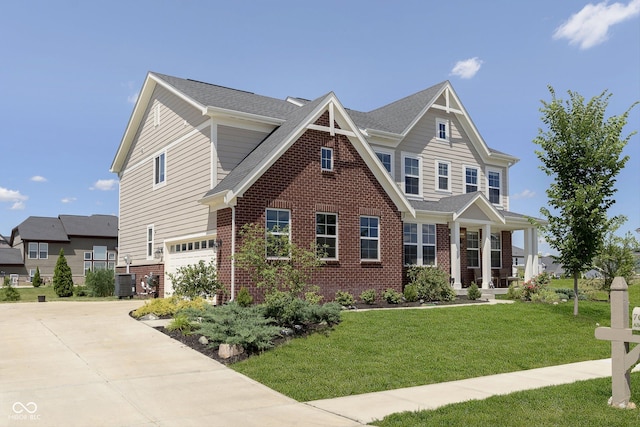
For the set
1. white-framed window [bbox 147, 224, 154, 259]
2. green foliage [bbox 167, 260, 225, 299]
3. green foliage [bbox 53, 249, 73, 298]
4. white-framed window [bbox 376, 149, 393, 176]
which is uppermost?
white-framed window [bbox 376, 149, 393, 176]

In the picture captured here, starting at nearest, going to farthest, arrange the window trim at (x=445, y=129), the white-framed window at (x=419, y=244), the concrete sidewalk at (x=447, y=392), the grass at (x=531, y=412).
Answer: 1. the grass at (x=531, y=412)
2. the concrete sidewalk at (x=447, y=392)
3. the white-framed window at (x=419, y=244)
4. the window trim at (x=445, y=129)

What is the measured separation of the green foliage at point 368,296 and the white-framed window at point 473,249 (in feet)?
27.1

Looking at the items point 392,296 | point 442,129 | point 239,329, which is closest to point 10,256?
point 442,129

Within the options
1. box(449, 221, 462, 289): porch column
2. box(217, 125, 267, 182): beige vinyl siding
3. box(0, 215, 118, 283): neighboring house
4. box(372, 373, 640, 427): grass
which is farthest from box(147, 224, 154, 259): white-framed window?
box(0, 215, 118, 283): neighboring house

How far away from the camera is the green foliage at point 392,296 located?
1981cm

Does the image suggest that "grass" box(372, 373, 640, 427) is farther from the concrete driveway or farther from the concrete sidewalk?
the concrete driveway

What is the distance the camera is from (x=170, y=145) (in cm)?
2345

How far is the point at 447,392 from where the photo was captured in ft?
29.5

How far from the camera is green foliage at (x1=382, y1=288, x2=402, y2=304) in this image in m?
19.8

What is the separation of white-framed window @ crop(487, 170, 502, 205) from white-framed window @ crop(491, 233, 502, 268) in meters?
2.06

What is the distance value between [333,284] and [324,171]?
388 cm

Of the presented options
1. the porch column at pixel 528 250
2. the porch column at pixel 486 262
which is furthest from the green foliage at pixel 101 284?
the porch column at pixel 528 250

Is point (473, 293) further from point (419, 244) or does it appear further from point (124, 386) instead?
point (124, 386)

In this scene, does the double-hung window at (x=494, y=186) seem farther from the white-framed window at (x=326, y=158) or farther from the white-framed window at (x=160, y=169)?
the white-framed window at (x=160, y=169)
